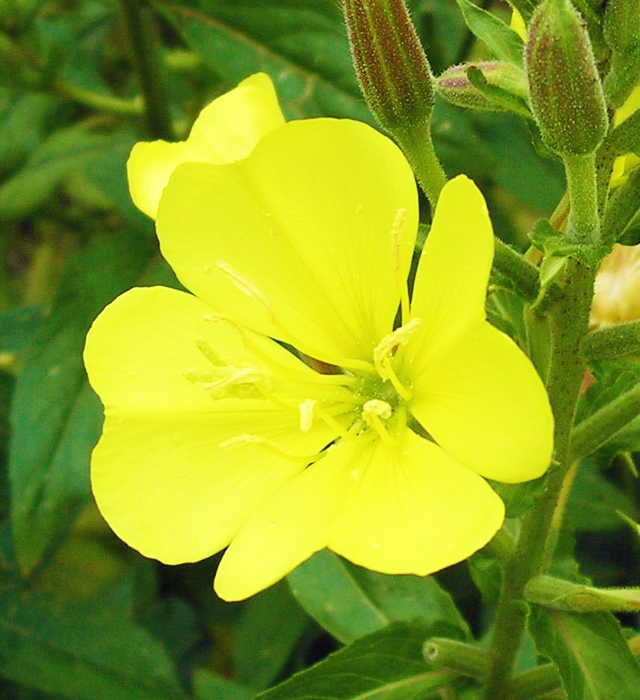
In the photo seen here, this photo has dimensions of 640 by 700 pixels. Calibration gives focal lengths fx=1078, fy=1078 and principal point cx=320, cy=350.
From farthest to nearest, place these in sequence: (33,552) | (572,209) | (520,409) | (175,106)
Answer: (175,106), (33,552), (572,209), (520,409)

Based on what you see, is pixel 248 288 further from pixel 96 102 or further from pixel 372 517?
pixel 96 102

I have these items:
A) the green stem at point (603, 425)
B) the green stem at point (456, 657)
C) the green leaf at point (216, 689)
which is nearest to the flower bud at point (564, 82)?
the green stem at point (603, 425)

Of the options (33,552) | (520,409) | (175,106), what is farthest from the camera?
(175,106)

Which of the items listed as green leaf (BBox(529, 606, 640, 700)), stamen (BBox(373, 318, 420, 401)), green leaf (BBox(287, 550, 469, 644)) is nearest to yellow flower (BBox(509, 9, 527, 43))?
stamen (BBox(373, 318, 420, 401))

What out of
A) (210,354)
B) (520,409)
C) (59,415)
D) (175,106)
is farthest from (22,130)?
(520,409)

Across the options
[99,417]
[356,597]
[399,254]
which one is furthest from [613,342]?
[99,417]

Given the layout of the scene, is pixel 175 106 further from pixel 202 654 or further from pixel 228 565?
pixel 228 565
